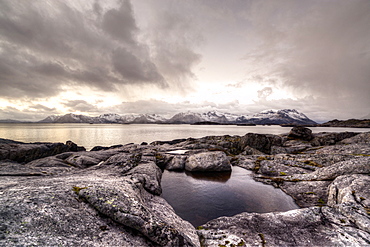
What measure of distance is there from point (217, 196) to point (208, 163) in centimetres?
764

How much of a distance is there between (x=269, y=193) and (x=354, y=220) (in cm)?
817

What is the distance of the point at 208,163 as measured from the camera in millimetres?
23453

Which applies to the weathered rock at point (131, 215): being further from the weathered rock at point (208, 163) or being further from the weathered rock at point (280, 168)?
→ the weathered rock at point (280, 168)

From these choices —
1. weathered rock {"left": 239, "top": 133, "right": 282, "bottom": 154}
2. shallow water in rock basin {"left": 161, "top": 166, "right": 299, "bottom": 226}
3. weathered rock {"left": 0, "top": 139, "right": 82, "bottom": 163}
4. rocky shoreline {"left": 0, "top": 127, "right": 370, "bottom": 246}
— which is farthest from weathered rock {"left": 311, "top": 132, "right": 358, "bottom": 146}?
weathered rock {"left": 0, "top": 139, "right": 82, "bottom": 163}

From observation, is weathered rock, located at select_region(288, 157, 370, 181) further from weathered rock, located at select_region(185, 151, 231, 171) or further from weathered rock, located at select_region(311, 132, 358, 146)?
weathered rock, located at select_region(311, 132, 358, 146)

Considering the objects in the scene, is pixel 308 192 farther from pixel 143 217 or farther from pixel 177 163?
pixel 177 163

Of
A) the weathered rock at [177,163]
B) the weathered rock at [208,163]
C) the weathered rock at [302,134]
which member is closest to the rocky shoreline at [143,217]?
the weathered rock at [208,163]

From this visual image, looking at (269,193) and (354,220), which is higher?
(354,220)

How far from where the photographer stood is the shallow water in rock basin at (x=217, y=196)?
1330 cm

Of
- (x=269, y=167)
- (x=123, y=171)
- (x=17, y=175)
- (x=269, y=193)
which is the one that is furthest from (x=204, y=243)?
(x=269, y=167)

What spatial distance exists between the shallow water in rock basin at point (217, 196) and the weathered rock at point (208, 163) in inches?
56.8

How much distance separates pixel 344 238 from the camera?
295 inches

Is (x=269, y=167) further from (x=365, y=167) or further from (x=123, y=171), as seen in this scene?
(x=123, y=171)

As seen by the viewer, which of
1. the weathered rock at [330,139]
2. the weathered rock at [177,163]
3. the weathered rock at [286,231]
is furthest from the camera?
the weathered rock at [330,139]
